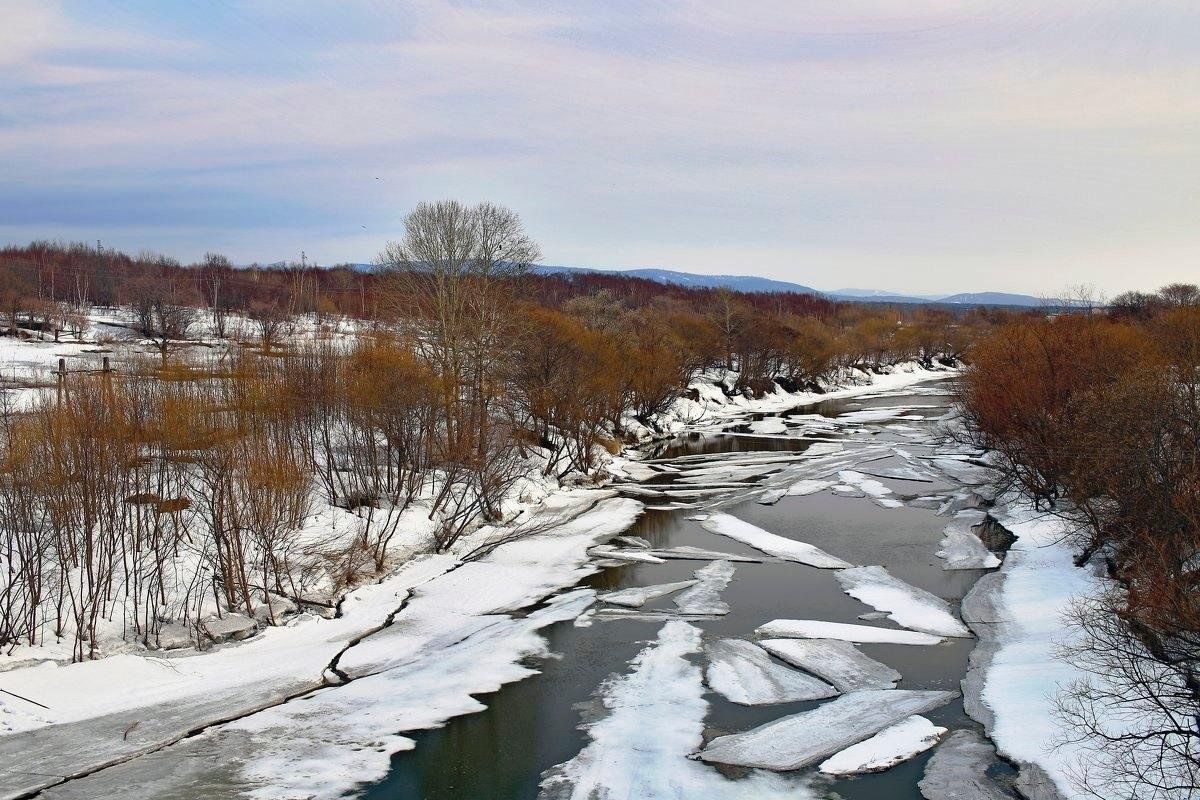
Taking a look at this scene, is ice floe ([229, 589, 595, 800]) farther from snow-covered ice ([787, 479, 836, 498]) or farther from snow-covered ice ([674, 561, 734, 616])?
snow-covered ice ([787, 479, 836, 498])

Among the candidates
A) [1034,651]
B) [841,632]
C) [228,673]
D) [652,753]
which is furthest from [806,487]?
[228,673]

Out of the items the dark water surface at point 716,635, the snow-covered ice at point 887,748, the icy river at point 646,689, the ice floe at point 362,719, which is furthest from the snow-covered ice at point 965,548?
the ice floe at point 362,719

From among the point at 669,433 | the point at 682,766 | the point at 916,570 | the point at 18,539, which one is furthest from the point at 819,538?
the point at 669,433

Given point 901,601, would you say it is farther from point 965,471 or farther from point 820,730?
point 965,471

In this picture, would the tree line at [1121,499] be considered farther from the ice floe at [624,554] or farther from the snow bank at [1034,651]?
the ice floe at [624,554]

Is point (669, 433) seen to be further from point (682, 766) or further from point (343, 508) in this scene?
point (682, 766)

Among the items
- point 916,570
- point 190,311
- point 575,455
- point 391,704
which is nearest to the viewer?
point 391,704

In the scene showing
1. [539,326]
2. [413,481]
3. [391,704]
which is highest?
[539,326]
